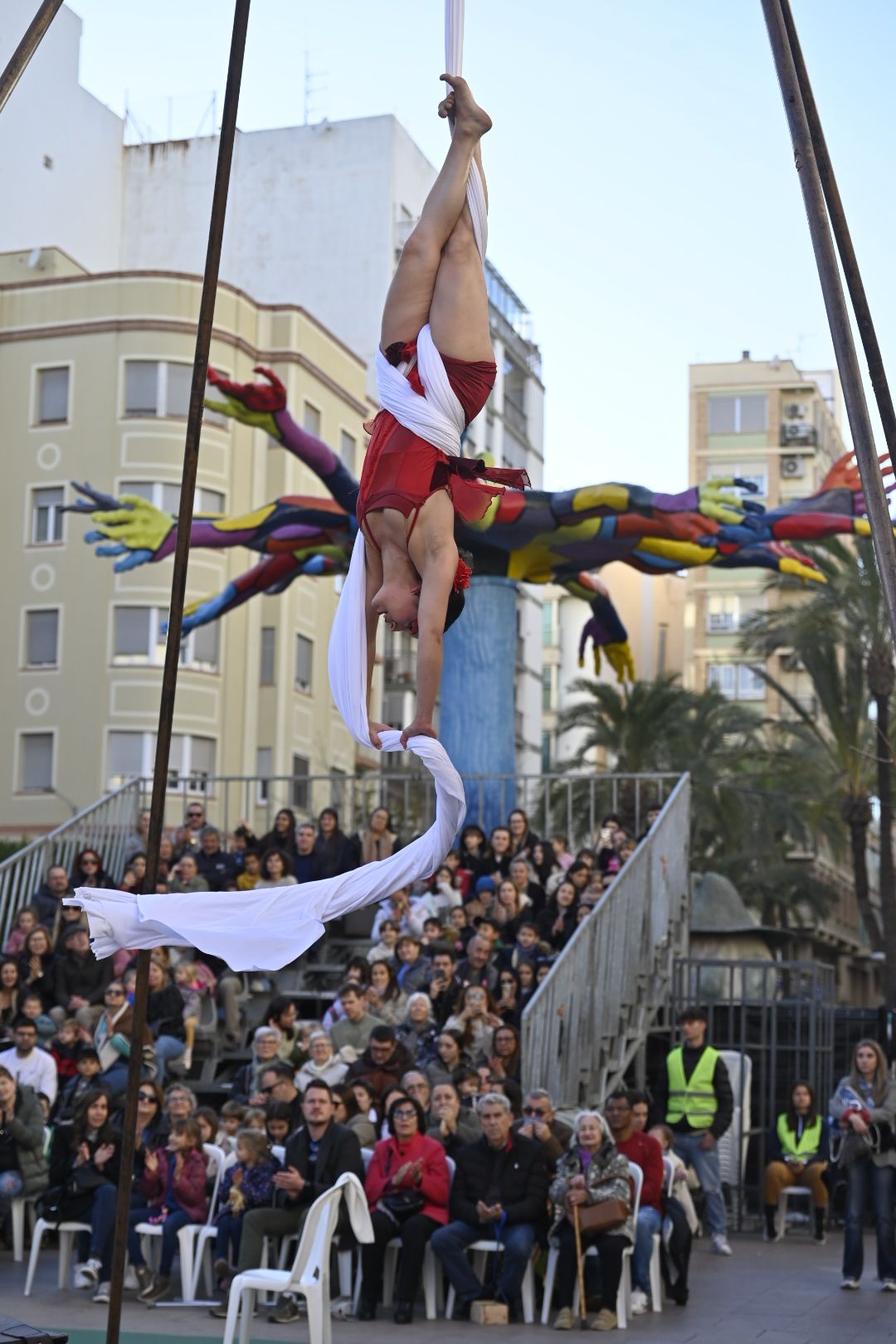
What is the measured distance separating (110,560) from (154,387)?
305cm

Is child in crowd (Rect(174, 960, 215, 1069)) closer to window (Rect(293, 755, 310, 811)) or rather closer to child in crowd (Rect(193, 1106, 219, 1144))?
child in crowd (Rect(193, 1106, 219, 1144))

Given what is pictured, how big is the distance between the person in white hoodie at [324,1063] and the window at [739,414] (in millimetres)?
54400

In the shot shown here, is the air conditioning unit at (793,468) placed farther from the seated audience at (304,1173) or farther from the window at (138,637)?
the seated audience at (304,1173)

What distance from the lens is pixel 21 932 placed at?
568 inches

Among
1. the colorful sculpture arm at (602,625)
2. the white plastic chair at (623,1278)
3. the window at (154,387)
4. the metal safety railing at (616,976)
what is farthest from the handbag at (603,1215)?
the window at (154,387)

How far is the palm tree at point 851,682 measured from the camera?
91.0 feet

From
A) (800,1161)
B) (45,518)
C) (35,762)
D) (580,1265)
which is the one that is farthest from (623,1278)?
(45,518)

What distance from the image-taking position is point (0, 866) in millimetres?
15359

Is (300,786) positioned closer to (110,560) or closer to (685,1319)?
(110,560)

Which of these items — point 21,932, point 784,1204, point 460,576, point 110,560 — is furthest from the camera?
point 110,560

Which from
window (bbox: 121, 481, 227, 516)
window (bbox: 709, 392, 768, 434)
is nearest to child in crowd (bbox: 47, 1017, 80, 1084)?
window (bbox: 121, 481, 227, 516)

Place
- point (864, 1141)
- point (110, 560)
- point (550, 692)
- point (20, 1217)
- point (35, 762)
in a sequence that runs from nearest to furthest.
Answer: point (864, 1141) < point (20, 1217) < point (110, 560) < point (35, 762) < point (550, 692)

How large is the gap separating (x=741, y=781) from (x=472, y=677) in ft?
73.4

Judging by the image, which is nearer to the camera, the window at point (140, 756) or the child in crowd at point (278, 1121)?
the child in crowd at point (278, 1121)
